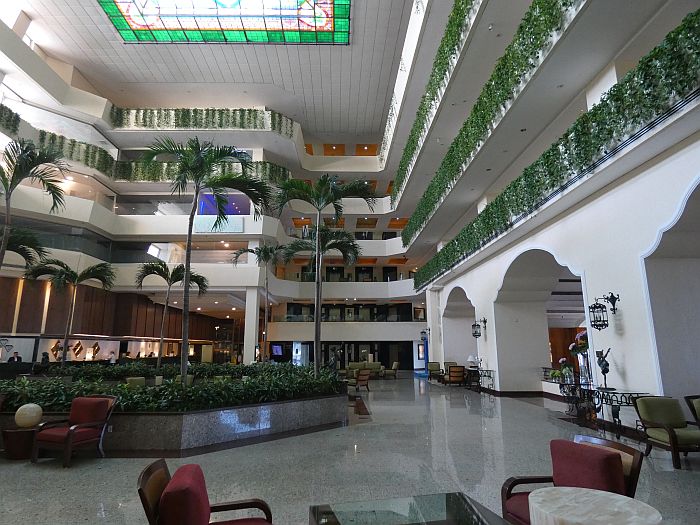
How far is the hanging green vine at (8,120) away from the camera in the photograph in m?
14.5

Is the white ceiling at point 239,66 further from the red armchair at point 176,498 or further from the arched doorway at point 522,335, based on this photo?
the red armchair at point 176,498

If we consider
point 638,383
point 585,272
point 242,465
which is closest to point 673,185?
point 585,272

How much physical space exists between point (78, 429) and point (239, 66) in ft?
56.2

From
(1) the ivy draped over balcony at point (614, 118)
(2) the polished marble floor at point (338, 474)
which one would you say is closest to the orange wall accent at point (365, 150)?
(1) the ivy draped over balcony at point (614, 118)

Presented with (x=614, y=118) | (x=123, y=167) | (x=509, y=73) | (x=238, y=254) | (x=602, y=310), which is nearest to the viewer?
(x=614, y=118)

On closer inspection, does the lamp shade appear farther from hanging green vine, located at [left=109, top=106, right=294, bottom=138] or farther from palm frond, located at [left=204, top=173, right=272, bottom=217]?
hanging green vine, located at [left=109, top=106, right=294, bottom=138]

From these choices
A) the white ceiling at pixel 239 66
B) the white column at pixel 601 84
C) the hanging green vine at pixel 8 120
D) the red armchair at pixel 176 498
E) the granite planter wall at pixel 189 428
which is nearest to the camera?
the red armchair at pixel 176 498

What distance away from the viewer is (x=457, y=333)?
19.6 metres

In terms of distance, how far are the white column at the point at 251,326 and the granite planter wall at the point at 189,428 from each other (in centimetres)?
1099

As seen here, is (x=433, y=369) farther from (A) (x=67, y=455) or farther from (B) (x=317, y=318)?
(A) (x=67, y=455)

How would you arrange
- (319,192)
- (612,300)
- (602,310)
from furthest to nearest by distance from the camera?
(319,192), (602,310), (612,300)

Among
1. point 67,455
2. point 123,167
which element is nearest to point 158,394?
point 67,455

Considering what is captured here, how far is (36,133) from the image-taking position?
657 inches

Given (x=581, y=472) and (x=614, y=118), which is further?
(x=614, y=118)
